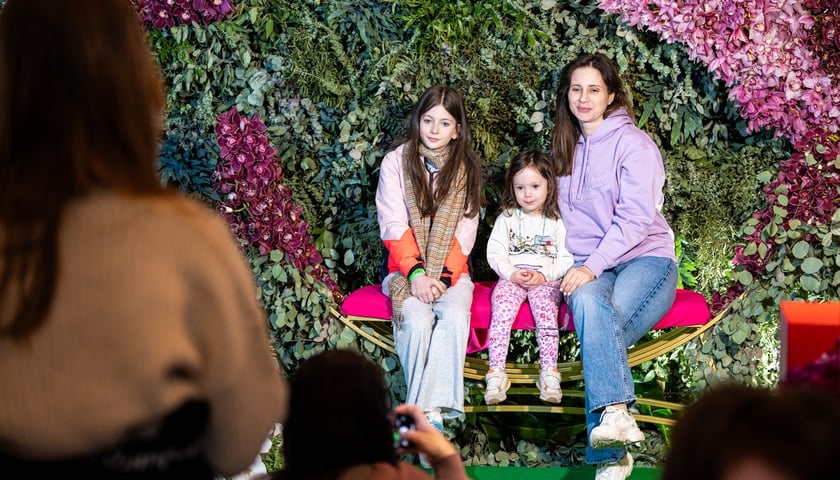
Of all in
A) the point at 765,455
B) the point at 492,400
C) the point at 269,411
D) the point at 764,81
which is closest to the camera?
the point at 765,455

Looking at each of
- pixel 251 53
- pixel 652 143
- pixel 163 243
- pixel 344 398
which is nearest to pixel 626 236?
pixel 652 143

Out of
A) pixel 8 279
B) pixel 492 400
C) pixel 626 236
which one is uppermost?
pixel 8 279

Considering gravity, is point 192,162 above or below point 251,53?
below

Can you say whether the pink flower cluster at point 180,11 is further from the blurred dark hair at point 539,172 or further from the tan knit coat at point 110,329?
the tan knit coat at point 110,329

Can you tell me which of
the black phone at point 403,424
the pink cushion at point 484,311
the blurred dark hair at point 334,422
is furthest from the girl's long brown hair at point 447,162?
the blurred dark hair at point 334,422

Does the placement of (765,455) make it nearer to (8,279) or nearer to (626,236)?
(8,279)

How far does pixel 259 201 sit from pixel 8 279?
9.68ft

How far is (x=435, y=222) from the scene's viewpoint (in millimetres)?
4430

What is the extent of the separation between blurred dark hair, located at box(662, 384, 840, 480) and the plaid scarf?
295 centimetres

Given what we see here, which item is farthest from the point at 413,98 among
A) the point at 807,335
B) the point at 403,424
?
the point at 403,424

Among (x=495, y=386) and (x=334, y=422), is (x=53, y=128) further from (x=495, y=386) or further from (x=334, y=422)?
(x=495, y=386)

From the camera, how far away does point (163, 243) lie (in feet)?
5.17

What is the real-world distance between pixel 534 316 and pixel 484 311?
22cm

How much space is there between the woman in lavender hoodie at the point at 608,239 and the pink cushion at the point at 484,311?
3.7 inches
